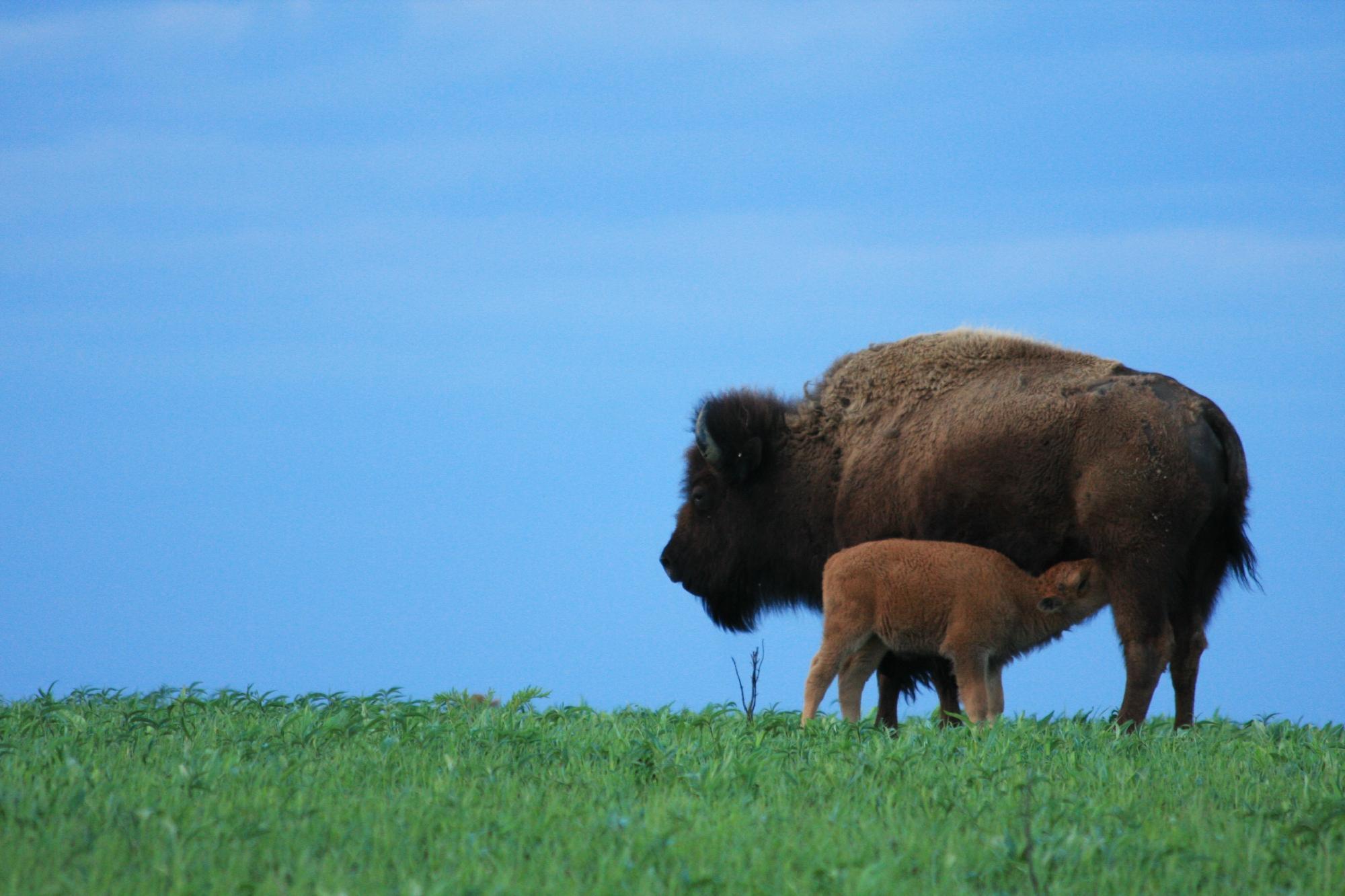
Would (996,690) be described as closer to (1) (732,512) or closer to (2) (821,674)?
(2) (821,674)

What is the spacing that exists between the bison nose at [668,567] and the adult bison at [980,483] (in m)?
0.02

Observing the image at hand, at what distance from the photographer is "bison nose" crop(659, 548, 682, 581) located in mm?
10883

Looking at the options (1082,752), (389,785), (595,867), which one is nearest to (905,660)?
(1082,752)

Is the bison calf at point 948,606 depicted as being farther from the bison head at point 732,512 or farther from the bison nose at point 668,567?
the bison nose at point 668,567

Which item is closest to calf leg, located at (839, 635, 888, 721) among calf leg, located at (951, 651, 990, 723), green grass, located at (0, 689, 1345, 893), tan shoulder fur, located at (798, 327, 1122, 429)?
calf leg, located at (951, 651, 990, 723)

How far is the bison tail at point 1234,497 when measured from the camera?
8.42 metres

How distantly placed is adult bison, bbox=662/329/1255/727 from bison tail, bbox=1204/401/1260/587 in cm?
1

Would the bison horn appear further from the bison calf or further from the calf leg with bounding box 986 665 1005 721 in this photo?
the calf leg with bounding box 986 665 1005 721

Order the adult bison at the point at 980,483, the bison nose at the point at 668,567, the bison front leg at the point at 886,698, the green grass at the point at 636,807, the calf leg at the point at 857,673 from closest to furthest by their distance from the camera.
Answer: the green grass at the point at 636,807
the adult bison at the point at 980,483
the calf leg at the point at 857,673
the bison front leg at the point at 886,698
the bison nose at the point at 668,567

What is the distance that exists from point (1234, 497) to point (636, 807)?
5334 millimetres

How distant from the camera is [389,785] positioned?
526cm

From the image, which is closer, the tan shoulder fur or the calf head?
the calf head

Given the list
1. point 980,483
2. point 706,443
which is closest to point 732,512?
point 706,443

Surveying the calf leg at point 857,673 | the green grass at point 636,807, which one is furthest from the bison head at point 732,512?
the green grass at point 636,807
